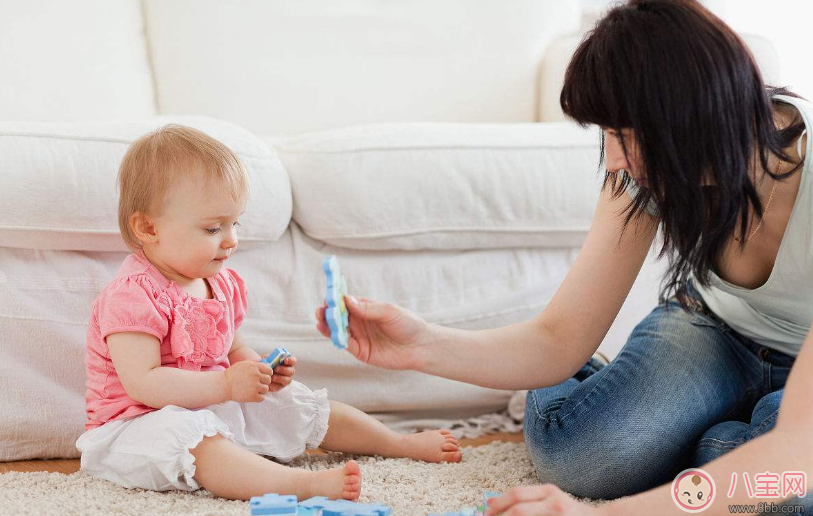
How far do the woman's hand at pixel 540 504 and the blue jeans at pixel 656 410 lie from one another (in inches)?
12.3

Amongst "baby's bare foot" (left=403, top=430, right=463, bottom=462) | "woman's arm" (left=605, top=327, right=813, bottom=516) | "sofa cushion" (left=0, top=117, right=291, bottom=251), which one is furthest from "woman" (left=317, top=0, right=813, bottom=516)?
"sofa cushion" (left=0, top=117, right=291, bottom=251)

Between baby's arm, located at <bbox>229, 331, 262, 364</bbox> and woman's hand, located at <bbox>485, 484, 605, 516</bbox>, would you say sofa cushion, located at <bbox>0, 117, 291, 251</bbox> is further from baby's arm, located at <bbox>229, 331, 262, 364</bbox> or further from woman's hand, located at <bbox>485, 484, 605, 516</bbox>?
woman's hand, located at <bbox>485, 484, 605, 516</bbox>

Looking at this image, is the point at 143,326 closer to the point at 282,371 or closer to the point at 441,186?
the point at 282,371

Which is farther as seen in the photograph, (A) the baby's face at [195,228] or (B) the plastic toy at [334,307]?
(A) the baby's face at [195,228]

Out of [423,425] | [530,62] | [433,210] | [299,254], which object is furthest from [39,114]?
[530,62]

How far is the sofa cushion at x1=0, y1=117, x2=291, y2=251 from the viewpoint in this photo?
1.11 meters

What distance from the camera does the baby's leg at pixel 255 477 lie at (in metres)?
0.97

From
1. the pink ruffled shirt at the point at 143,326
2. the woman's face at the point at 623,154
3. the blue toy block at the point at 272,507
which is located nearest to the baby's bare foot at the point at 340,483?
the blue toy block at the point at 272,507

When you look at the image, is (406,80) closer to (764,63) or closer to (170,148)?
(764,63)

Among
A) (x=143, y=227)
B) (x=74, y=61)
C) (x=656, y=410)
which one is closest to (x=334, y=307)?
(x=143, y=227)

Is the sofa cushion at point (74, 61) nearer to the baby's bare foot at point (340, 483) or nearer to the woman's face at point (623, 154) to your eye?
the baby's bare foot at point (340, 483)

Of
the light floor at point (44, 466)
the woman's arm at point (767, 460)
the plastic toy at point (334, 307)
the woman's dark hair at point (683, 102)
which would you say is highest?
the woman's dark hair at point (683, 102)

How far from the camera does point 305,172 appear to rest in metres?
1.29

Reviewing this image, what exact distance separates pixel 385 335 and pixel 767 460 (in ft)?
1.48
